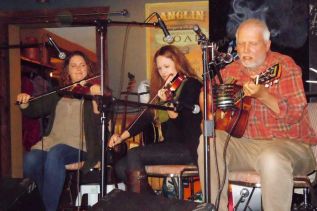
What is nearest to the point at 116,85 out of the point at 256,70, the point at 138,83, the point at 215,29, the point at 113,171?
the point at 138,83

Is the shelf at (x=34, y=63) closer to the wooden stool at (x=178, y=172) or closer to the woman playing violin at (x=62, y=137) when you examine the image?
the woman playing violin at (x=62, y=137)

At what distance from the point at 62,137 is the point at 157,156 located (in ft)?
2.69

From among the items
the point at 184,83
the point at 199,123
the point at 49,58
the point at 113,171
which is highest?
the point at 49,58

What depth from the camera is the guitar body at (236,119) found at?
8.27 ft

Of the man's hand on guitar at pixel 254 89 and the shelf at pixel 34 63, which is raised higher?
the shelf at pixel 34 63

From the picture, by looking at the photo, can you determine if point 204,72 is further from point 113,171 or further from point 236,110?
point 113,171

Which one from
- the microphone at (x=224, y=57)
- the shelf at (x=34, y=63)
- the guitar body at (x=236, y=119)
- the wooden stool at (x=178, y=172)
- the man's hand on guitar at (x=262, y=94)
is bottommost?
the wooden stool at (x=178, y=172)

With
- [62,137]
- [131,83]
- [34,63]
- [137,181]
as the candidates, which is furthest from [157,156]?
[34,63]

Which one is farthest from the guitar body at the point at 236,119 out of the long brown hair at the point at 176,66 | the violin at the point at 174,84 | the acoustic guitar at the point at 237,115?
the long brown hair at the point at 176,66

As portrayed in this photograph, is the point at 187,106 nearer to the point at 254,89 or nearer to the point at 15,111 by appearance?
the point at 254,89

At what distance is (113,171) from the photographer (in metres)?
3.24

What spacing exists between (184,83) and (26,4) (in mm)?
2977

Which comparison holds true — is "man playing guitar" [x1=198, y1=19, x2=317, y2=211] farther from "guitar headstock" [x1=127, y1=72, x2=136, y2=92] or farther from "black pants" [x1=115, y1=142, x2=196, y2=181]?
"guitar headstock" [x1=127, y1=72, x2=136, y2=92]

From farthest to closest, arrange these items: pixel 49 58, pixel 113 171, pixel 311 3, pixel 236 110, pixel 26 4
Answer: pixel 49 58 < pixel 26 4 < pixel 311 3 < pixel 113 171 < pixel 236 110
